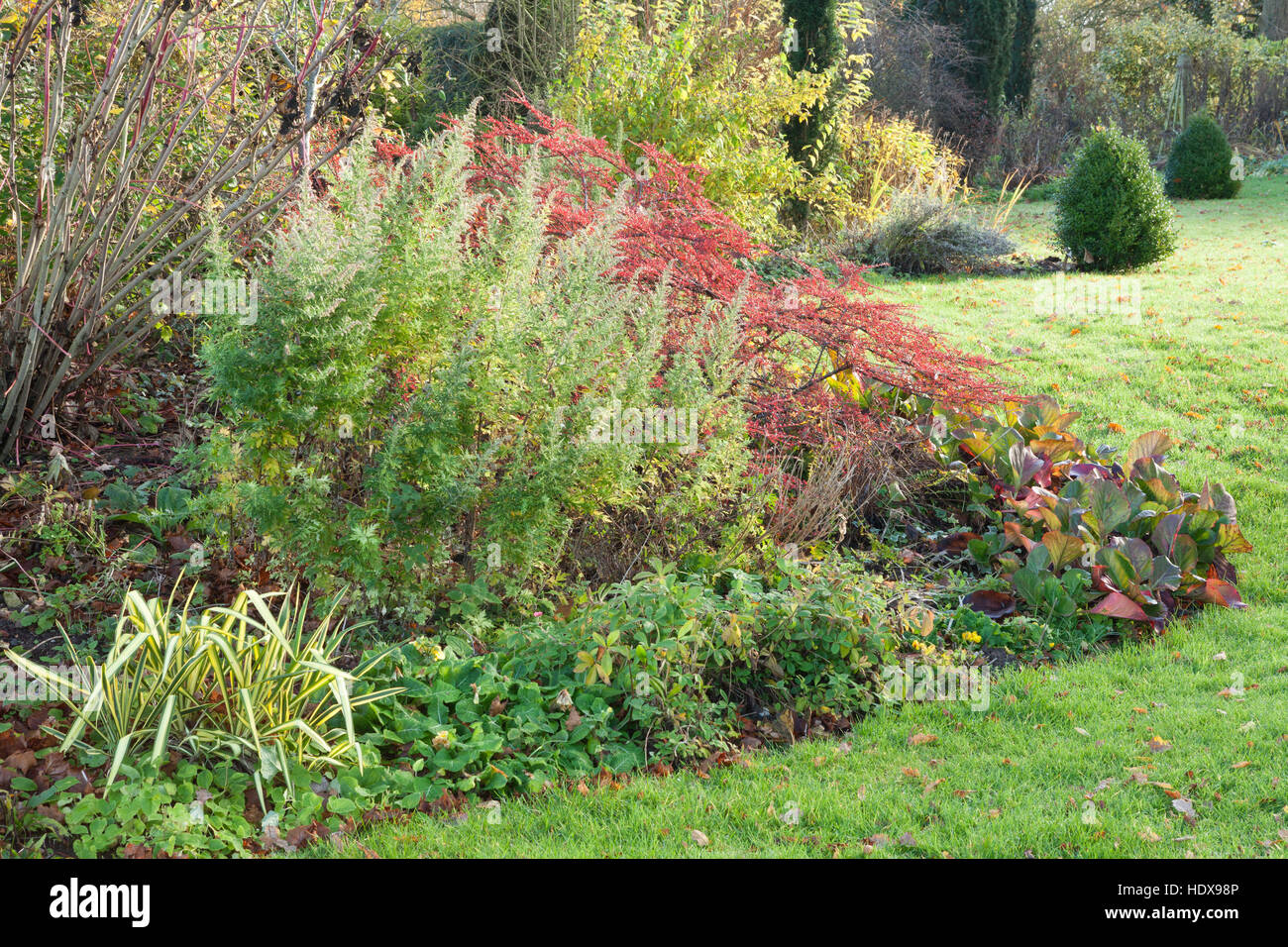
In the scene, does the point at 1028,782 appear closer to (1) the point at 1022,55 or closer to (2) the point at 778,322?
(2) the point at 778,322

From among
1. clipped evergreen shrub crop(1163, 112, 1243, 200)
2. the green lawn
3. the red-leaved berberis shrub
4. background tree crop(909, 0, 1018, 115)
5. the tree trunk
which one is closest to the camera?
the green lawn

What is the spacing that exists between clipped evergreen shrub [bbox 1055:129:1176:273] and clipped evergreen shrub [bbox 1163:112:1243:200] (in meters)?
7.61

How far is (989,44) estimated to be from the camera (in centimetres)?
2025

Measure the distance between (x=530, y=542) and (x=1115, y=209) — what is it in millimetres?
9976

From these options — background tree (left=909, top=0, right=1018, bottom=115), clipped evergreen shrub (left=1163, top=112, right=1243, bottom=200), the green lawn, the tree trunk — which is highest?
the tree trunk

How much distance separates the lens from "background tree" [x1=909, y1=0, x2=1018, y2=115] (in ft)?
66.2

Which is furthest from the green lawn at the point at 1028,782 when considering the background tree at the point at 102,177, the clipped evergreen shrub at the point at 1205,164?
the clipped evergreen shrub at the point at 1205,164

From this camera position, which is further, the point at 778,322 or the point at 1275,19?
the point at 1275,19

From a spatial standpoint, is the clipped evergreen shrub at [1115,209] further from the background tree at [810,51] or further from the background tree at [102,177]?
the background tree at [102,177]

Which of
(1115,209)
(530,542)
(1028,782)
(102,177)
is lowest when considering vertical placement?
(1028,782)

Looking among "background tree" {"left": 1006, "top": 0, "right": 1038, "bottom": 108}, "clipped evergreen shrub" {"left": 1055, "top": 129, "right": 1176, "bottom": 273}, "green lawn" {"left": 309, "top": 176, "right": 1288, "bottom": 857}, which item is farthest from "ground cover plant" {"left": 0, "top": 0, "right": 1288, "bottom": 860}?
"background tree" {"left": 1006, "top": 0, "right": 1038, "bottom": 108}

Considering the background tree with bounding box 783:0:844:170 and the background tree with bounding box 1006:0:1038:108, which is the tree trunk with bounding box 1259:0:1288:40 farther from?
the background tree with bounding box 783:0:844:170

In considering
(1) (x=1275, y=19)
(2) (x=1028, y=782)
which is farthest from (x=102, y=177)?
(1) (x=1275, y=19)

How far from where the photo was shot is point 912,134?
14.1 metres
